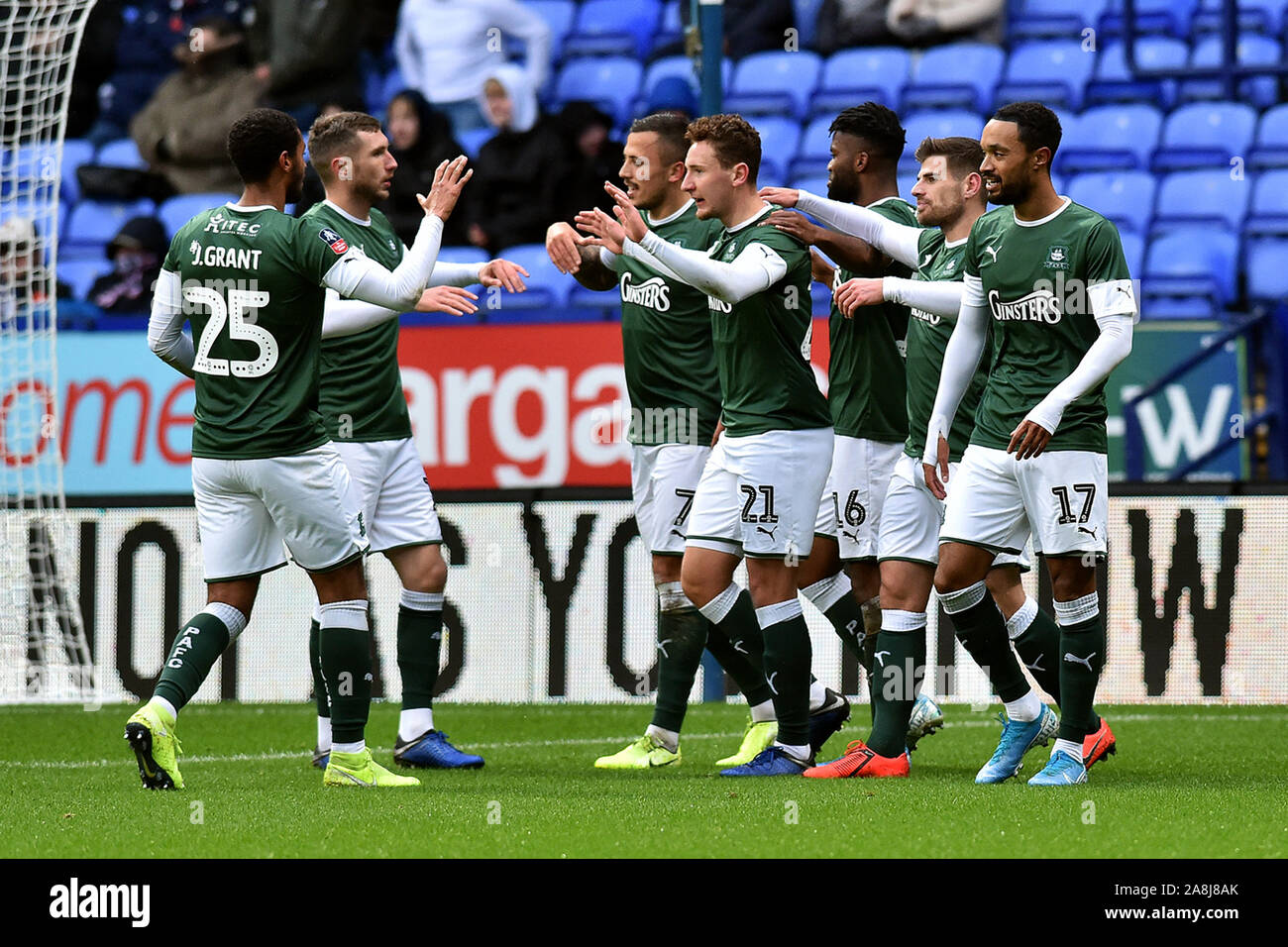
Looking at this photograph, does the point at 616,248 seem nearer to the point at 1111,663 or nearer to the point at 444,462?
the point at 1111,663

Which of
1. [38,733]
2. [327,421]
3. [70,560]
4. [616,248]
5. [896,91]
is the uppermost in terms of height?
[896,91]

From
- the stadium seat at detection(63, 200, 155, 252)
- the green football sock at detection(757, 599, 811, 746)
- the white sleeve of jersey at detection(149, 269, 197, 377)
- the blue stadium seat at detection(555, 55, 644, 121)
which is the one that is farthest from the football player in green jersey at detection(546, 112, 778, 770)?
the stadium seat at detection(63, 200, 155, 252)

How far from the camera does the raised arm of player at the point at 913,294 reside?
606 centimetres

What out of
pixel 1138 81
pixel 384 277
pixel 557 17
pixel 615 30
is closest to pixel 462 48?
pixel 557 17

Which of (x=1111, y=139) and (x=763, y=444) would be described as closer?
(x=763, y=444)

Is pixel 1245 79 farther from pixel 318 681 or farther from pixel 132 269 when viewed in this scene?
pixel 318 681

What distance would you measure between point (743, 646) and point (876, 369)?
1040 millimetres

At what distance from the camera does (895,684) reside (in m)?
6.02

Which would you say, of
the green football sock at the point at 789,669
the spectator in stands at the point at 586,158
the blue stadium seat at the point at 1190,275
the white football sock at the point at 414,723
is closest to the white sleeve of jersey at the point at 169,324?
the white football sock at the point at 414,723

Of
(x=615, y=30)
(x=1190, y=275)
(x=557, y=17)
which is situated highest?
(x=557, y=17)

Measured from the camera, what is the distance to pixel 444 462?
11008 mm

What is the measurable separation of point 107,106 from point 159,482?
4992 millimetres

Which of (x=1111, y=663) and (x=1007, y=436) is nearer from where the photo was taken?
(x=1007, y=436)
